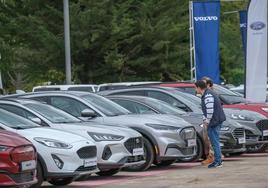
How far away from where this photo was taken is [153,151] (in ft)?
50.2

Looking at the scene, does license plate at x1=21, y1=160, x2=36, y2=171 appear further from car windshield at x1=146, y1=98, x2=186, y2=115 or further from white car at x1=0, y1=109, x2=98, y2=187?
car windshield at x1=146, y1=98, x2=186, y2=115

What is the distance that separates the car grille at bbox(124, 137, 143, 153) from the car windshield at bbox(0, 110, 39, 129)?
2.02 m

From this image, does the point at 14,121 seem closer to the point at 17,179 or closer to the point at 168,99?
the point at 17,179

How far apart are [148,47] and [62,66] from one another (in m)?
4.18

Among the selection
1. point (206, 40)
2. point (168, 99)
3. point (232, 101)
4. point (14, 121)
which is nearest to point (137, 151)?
point (14, 121)

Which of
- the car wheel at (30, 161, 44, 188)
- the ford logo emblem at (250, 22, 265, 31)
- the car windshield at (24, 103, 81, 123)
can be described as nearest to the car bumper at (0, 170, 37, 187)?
the car wheel at (30, 161, 44, 188)

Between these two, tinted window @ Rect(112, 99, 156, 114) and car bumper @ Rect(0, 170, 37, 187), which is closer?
car bumper @ Rect(0, 170, 37, 187)

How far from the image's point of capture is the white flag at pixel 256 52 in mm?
23547

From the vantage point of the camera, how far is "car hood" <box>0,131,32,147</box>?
10.8 m

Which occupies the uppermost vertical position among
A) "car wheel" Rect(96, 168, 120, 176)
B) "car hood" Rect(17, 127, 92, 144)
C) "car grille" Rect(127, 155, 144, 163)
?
"car hood" Rect(17, 127, 92, 144)

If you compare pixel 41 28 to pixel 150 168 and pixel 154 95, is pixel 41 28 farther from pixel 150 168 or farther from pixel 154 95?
pixel 150 168

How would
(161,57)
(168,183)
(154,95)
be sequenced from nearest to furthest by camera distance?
(168,183) → (154,95) → (161,57)

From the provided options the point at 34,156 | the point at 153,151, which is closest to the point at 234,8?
the point at 153,151

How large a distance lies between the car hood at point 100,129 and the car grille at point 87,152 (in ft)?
2.64
